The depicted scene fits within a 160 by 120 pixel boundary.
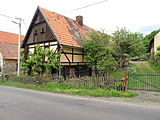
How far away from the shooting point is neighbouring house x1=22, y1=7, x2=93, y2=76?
16359 millimetres

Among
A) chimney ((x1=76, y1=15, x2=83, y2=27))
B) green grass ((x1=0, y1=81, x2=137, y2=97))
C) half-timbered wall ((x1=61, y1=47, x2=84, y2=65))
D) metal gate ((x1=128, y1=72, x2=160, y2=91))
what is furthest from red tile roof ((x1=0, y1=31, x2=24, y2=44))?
metal gate ((x1=128, y1=72, x2=160, y2=91))

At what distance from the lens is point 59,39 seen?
15.7 metres

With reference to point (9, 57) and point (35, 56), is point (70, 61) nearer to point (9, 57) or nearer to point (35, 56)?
point (35, 56)

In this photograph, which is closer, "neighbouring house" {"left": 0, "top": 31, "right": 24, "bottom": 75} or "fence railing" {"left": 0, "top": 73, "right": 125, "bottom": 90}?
"fence railing" {"left": 0, "top": 73, "right": 125, "bottom": 90}

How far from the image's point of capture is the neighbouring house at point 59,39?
53.7 ft

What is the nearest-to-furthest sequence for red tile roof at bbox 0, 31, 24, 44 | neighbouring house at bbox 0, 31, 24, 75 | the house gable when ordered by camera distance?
the house gable < neighbouring house at bbox 0, 31, 24, 75 < red tile roof at bbox 0, 31, 24, 44

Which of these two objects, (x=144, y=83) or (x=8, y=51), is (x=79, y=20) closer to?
(x=8, y=51)

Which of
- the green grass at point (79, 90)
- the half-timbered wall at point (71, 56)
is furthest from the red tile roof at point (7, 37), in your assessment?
the green grass at point (79, 90)

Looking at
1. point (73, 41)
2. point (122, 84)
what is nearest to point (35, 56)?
point (73, 41)


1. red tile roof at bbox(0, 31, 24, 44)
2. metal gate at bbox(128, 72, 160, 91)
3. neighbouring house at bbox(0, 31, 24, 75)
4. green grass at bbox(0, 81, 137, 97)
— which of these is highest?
red tile roof at bbox(0, 31, 24, 44)

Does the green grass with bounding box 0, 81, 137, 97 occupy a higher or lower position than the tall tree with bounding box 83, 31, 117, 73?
lower

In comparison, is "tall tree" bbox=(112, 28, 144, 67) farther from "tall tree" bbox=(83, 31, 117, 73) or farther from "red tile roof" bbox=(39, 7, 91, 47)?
"red tile roof" bbox=(39, 7, 91, 47)

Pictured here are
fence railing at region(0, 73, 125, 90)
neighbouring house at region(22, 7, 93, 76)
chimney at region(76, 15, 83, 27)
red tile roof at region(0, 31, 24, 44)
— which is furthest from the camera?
red tile roof at region(0, 31, 24, 44)

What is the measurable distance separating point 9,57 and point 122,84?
2212 cm
